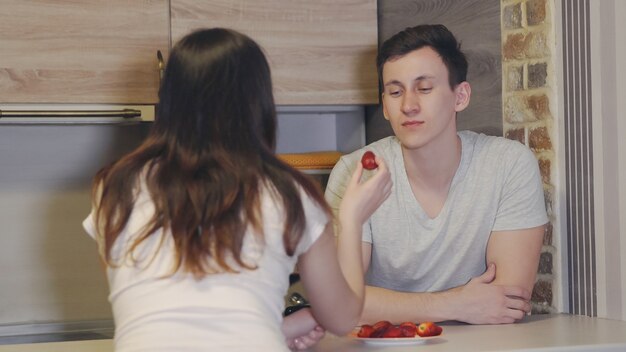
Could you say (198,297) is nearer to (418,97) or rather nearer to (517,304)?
(517,304)

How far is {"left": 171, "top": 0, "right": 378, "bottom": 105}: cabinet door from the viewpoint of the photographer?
2844mm

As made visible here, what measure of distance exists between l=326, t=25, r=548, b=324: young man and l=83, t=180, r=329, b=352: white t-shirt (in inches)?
33.7

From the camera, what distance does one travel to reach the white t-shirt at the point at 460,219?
226 centimetres

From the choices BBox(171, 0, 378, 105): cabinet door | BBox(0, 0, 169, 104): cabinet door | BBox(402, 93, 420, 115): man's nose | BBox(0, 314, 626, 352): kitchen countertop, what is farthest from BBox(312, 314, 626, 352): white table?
BBox(0, 0, 169, 104): cabinet door

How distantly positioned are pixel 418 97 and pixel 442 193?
0.24 meters

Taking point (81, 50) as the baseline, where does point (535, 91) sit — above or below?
below

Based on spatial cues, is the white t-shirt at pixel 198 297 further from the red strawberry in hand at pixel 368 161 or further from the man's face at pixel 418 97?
the man's face at pixel 418 97

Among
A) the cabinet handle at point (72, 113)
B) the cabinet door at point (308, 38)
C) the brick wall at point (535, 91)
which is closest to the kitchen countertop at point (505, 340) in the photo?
the brick wall at point (535, 91)

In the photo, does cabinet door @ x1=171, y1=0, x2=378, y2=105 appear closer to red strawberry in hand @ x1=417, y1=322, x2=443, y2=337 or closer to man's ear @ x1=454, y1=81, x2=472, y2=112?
man's ear @ x1=454, y1=81, x2=472, y2=112

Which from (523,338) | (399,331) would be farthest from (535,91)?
(399,331)

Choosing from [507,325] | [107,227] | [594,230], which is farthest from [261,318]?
[594,230]

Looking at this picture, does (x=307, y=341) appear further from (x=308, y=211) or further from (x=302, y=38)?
(x=302, y=38)

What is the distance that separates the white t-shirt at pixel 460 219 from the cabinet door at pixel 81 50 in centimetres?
83

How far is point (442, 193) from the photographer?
2.35m
